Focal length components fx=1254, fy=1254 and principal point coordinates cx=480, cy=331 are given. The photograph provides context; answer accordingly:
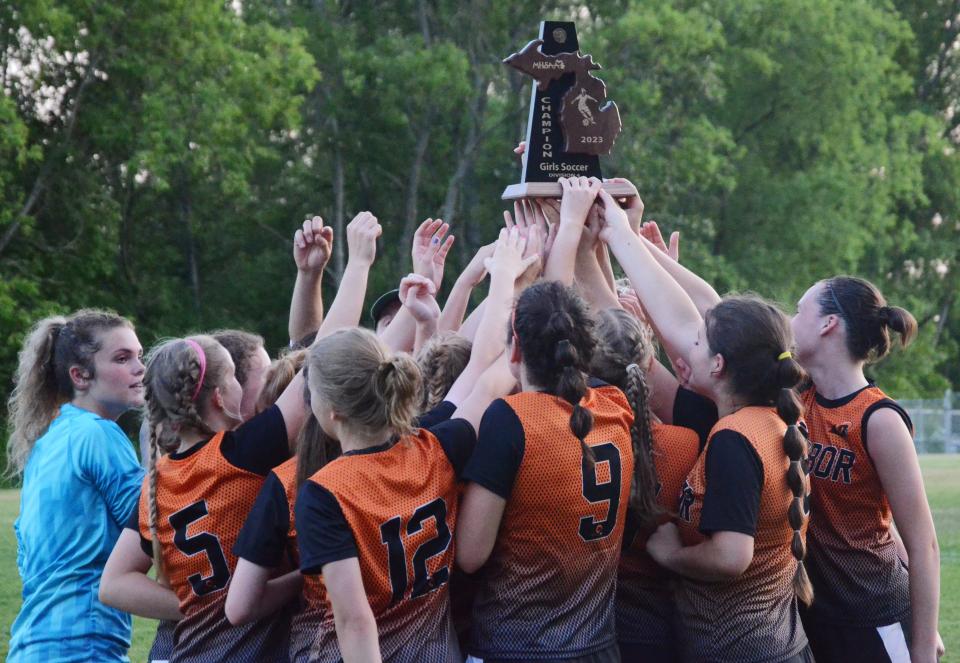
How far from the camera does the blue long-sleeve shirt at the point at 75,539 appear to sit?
4.09 m

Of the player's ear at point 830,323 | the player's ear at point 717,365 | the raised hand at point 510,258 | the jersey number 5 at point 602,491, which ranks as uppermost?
the raised hand at point 510,258

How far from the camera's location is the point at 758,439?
3.69 meters

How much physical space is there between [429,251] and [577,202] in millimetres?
936

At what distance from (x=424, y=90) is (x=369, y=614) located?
27099 mm

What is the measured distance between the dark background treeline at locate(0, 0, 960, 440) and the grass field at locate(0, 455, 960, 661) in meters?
8.29

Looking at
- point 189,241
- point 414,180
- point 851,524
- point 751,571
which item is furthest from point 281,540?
point 189,241

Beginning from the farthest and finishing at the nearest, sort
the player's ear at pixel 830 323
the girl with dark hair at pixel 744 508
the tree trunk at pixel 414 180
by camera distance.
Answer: the tree trunk at pixel 414 180 < the player's ear at pixel 830 323 < the girl with dark hair at pixel 744 508

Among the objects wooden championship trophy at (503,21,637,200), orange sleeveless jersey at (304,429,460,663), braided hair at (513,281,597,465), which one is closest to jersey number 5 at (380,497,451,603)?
orange sleeveless jersey at (304,429,460,663)

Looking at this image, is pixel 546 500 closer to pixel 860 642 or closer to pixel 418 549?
pixel 418 549

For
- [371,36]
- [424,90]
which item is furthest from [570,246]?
[371,36]

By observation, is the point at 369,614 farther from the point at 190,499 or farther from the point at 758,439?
the point at 758,439

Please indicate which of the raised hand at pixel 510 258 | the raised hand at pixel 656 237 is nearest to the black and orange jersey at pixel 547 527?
the raised hand at pixel 510 258

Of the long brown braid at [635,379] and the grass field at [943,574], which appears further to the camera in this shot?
the grass field at [943,574]

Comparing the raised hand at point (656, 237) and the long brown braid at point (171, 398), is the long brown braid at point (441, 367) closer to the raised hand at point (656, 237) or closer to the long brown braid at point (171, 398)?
the long brown braid at point (171, 398)
